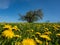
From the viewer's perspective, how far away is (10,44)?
9.55 feet

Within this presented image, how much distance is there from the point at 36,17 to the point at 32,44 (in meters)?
57.5

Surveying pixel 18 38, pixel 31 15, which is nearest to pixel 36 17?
pixel 31 15

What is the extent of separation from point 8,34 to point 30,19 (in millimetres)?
54784

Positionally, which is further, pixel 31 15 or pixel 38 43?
pixel 31 15

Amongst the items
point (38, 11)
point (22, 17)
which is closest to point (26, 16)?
point (22, 17)

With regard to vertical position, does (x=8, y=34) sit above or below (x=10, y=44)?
above

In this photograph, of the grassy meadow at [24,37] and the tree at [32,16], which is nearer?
the grassy meadow at [24,37]

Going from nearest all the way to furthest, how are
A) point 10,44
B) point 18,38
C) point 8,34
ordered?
point 8,34, point 10,44, point 18,38

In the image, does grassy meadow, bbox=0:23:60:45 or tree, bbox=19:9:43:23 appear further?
tree, bbox=19:9:43:23

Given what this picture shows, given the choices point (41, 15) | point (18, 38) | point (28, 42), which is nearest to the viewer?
point (28, 42)

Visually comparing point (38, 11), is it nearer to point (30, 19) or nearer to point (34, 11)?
point (34, 11)

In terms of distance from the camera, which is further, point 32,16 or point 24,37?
point 32,16

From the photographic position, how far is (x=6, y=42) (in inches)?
117

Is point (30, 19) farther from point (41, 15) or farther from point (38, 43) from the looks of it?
point (38, 43)
